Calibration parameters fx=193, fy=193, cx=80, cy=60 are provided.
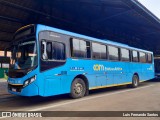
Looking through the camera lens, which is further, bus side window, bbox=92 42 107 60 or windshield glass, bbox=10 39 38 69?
bus side window, bbox=92 42 107 60

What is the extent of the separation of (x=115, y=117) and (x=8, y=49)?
19.9 feet

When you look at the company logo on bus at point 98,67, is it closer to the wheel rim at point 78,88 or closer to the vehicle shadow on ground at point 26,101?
the wheel rim at point 78,88

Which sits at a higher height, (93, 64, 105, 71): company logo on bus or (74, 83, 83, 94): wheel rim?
(93, 64, 105, 71): company logo on bus

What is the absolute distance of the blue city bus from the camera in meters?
7.59

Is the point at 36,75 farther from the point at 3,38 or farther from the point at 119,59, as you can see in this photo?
the point at 3,38

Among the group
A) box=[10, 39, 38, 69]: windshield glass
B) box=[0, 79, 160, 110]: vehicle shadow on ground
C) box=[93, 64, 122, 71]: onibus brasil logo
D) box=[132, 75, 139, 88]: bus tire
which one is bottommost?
box=[0, 79, 160, 110]: vehicle shadow on ground

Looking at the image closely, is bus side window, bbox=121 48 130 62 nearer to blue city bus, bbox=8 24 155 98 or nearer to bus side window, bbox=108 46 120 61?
bus side window, bbox=108 46 120 61

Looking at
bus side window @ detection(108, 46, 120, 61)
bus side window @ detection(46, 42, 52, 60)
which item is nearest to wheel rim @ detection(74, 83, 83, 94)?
bus side window @ detection(46, 42, 52, 60)

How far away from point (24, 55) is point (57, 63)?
1423 millimetres

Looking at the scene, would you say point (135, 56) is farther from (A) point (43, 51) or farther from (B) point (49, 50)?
(A) point (43, 51)

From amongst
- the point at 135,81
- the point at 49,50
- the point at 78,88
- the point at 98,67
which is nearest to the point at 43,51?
the point at 49,50

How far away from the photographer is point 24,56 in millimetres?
7969

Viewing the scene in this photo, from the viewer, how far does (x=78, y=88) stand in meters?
9.52

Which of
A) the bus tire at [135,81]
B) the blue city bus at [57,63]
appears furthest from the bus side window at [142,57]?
the blue city bus at [57,63]
